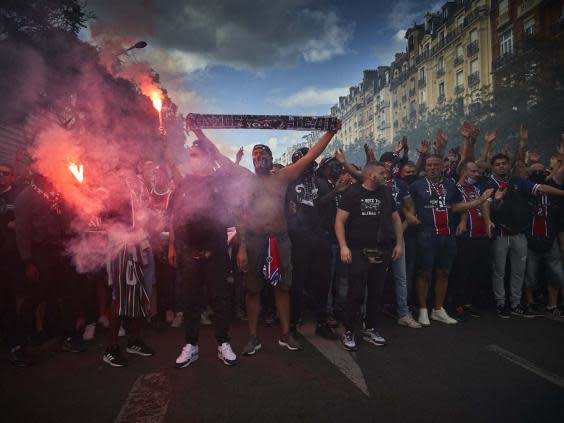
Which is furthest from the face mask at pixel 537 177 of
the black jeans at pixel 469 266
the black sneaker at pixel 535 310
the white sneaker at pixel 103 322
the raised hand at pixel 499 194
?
the white sneaker at pixel 103 322

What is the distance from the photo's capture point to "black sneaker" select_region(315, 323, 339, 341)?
453 centimetres

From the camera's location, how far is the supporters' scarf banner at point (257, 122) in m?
3.96

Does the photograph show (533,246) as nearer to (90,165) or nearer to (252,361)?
(252,361)

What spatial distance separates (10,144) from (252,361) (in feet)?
45.9

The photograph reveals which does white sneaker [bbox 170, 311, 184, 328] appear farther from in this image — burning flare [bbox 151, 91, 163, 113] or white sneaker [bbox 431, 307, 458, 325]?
white sneaker [bbox 431, 307, 458, 325]

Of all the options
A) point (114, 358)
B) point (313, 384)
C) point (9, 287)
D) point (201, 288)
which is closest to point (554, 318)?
point (313, 384)

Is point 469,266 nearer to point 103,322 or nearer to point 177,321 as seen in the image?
point 177,321

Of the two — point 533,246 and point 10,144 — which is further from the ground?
point 10,144

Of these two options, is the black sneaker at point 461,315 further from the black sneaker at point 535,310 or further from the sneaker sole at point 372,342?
the sneaker sole at point 372,342

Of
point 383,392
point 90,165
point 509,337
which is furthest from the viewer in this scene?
point 90,165

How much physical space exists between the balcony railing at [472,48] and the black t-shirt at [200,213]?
43.4 metres

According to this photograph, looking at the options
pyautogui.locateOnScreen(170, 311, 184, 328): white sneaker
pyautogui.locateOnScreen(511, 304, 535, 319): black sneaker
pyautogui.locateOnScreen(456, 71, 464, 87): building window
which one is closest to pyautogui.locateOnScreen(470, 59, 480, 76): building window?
pyautogui.locateOnScreen(456, 71, 464, 87): building window

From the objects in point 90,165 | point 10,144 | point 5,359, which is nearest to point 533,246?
point 90,165

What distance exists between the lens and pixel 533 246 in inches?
223
